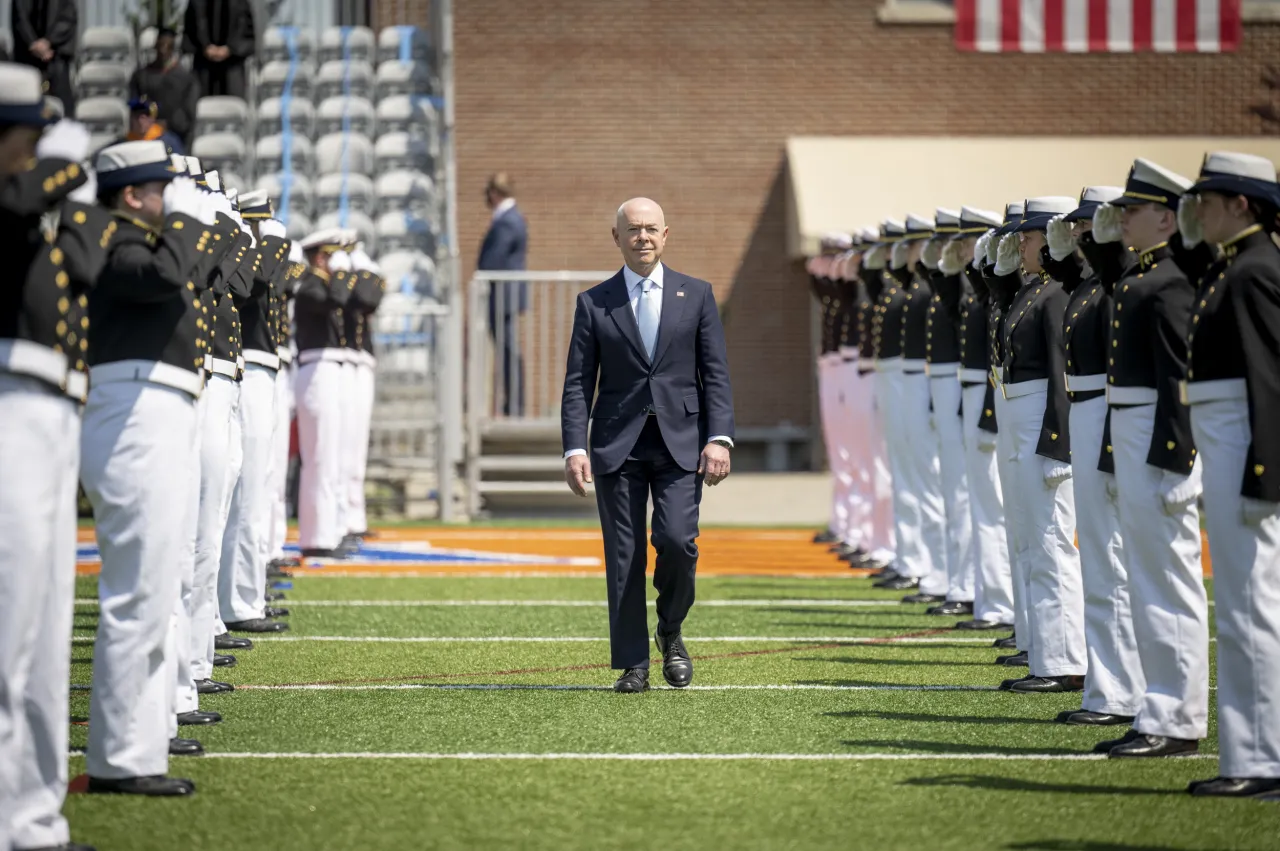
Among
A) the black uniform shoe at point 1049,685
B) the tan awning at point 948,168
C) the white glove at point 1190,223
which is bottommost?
the black uniform shoe at point 1049,685

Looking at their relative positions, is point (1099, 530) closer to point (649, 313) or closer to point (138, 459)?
point (649, 313)

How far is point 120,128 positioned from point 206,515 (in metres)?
14.5

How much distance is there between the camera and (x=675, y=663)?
26.5 ft

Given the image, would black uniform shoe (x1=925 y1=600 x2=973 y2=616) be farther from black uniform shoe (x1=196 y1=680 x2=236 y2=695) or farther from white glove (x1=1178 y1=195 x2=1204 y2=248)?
white glove (x1=1178 y1=195 x2=1204 y2=248)

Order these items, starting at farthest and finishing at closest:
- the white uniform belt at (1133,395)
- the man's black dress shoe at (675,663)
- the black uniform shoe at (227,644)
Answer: the black uniform shoe at (227,644) → the man's black dress shoe at (675,663) → the white uniform belt at (1133,395)

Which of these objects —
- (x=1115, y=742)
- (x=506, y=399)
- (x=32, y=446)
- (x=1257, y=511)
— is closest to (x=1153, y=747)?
(x=1115, y=742)

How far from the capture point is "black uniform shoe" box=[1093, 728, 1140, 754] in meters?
6.60

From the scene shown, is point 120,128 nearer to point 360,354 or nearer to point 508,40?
point 508,40

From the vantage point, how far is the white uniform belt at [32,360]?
16.0 ft

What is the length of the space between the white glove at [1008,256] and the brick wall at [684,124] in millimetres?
13338

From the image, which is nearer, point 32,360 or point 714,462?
point 32,360

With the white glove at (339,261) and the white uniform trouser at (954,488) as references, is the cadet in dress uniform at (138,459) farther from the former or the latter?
the white glove at (339,261)

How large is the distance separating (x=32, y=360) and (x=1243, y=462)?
136 inches

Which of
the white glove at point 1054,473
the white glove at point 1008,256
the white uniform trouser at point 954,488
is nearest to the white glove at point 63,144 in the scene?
the white glove at point 1054,473
